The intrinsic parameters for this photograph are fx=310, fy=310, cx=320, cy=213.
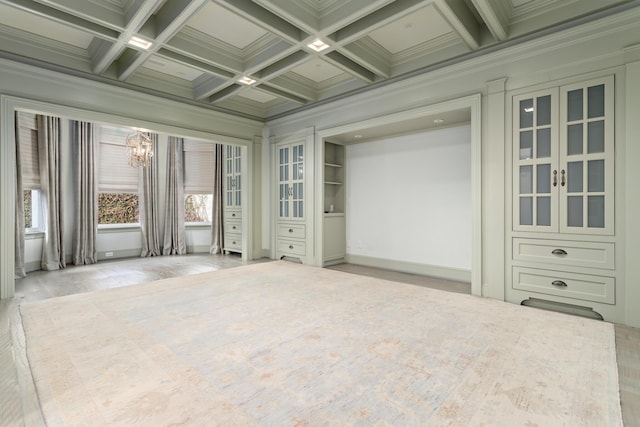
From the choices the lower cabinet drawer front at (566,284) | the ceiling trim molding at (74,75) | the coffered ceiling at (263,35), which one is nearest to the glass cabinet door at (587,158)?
the lower cabinet drawer front at (566,284)

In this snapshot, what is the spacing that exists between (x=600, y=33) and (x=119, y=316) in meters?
5.56

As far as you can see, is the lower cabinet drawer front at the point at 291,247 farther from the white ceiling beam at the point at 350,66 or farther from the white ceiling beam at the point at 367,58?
the white ceiling beam at the point at 367,58

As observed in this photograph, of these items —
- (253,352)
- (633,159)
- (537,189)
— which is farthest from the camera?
(537,189)

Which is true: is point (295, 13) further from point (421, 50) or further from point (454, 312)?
point (454, 312)

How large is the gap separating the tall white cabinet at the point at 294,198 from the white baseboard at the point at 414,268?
3.28 feet

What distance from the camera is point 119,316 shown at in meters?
3.10

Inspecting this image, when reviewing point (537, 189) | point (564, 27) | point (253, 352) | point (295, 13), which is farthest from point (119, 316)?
point (564, 27)

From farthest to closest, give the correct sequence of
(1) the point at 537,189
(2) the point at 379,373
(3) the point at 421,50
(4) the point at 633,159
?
(3) the point at 421,50 < (1) the point at 537,189 < (4) the point at 633,159 < (2) the point at 379,373

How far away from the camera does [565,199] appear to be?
3260mm

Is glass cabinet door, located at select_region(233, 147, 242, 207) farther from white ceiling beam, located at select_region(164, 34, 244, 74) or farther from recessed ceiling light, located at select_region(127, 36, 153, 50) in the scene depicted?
recessed ceiling light, located at select_region(127, 36, 153, 50)

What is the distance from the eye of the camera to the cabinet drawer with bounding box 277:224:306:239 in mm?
6148

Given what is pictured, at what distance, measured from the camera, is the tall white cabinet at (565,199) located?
3051 mm

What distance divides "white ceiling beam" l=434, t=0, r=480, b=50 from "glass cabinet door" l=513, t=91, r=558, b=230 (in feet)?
2.78

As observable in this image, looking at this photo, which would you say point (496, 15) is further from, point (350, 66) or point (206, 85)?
point (206, 85)
